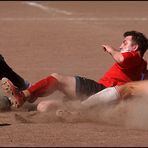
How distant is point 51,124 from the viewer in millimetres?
8180

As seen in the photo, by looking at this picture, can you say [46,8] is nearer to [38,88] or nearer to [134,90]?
[38,88]

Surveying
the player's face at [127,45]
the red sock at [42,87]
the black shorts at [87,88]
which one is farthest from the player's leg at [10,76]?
the player's face at [127,45]

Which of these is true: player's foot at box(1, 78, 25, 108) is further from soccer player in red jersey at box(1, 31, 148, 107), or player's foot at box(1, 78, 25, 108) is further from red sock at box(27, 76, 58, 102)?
red sock at box(27, 76, 58, 102)

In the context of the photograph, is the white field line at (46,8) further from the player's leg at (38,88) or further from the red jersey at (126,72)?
the player's leg at (38,88)

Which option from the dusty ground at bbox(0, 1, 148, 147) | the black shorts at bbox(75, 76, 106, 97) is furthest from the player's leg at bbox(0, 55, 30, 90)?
the black shorts at bbox(75, 76, 106, 97)

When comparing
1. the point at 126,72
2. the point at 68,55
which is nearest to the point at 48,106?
the point at 126,72

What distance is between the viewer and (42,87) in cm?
856

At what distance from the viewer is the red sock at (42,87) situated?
28.1ft

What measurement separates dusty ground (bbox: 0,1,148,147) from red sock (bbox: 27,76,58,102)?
233 millimetres

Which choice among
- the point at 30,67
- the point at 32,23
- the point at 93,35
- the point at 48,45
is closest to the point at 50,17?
the point at 32,23

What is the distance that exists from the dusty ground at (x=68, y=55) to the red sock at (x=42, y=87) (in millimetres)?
233

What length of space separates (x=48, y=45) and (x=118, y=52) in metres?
8.59

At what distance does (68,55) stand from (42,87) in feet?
22.9

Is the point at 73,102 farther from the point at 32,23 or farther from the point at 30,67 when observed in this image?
the point at 32,23
